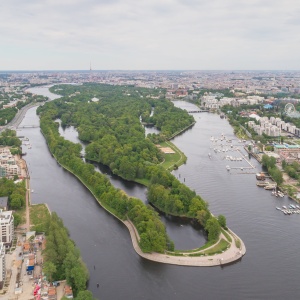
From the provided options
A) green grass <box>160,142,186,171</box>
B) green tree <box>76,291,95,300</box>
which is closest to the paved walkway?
green tree <box>76,291,95,300</box>

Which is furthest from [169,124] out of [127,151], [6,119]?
[6,119]

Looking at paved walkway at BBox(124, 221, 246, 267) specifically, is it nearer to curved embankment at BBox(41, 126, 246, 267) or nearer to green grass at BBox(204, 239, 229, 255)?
curved embankment at BBox(41, 126, 246, 267)

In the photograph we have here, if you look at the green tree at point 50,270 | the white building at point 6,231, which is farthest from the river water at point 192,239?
the white building at point 6,231

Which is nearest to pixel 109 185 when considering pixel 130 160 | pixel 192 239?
pixel 130 160

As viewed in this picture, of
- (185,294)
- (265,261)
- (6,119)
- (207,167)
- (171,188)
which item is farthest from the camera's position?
(6,119)

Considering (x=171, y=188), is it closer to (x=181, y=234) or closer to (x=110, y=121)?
(x=181, y=234)

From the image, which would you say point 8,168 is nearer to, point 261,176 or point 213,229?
point 213,229

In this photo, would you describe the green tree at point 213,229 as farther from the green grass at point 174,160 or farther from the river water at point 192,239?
the green grass at point 174,160
